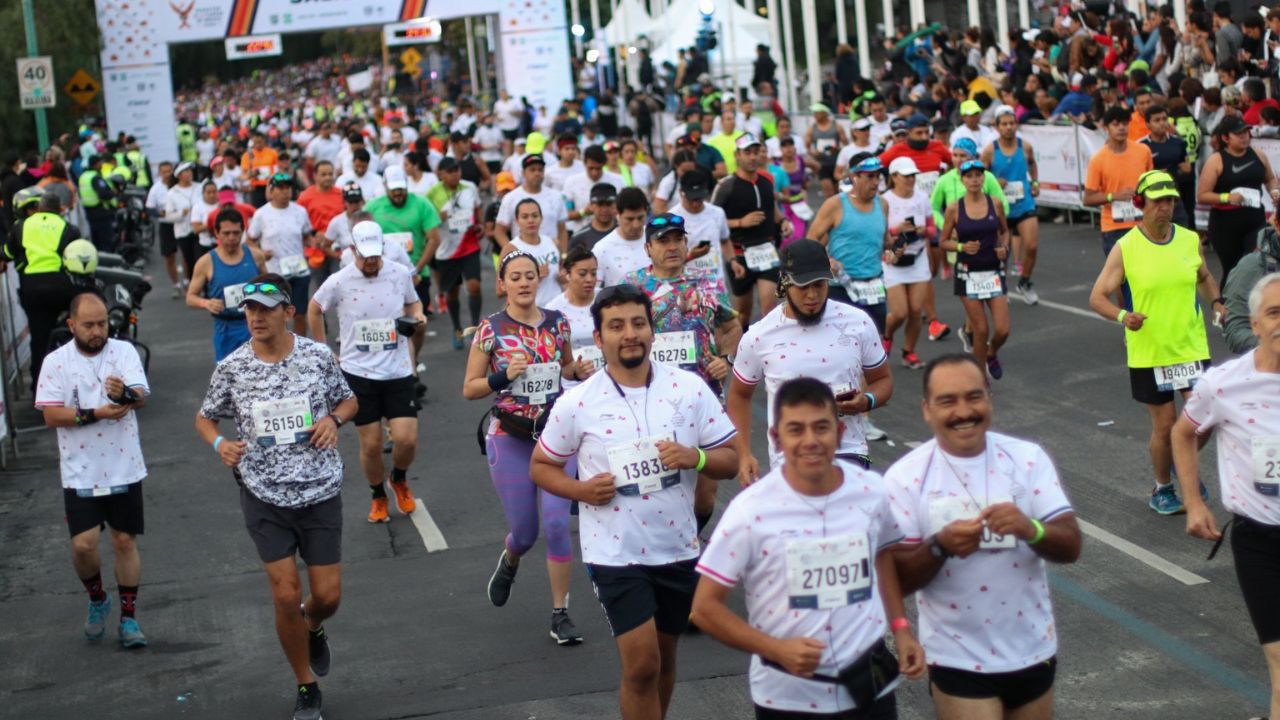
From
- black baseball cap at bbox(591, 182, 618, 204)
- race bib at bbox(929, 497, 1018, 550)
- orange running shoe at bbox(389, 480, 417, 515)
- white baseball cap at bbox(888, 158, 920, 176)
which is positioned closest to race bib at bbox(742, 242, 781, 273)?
white baseball cap at bbox(888, 158, 920, 176)

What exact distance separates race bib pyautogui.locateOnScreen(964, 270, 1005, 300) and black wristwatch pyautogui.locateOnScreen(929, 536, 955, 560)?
8965mm

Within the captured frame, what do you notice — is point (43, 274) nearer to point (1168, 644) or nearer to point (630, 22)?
point (1168, 644)

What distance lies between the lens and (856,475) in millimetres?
4938

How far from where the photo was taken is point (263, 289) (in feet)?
25.0

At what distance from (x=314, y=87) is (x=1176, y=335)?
11642 centimetres

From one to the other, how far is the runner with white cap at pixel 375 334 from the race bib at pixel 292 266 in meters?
5.12

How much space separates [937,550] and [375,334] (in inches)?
266

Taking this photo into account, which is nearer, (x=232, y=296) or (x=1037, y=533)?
(x=1037, y=533)

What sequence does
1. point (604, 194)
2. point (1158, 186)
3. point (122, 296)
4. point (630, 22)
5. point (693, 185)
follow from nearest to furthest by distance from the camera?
point (1158, 186) < point (604, 194) < point (693, 185) < point (122, 296) < point (630, 22)

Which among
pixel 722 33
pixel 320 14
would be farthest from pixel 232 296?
pixel 722 33

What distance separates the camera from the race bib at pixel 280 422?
25.0 ft

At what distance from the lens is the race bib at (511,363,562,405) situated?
27.8 feet

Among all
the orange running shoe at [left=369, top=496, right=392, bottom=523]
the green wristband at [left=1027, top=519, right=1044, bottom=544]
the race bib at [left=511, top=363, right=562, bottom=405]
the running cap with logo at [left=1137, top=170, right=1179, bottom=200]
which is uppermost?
the running cap with logo at [left=1137, top=170, right=1179, bottom=200]

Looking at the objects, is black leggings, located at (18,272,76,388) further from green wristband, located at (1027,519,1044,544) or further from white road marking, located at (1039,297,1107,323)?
green wristband, located at (1027,519,1044,544)
